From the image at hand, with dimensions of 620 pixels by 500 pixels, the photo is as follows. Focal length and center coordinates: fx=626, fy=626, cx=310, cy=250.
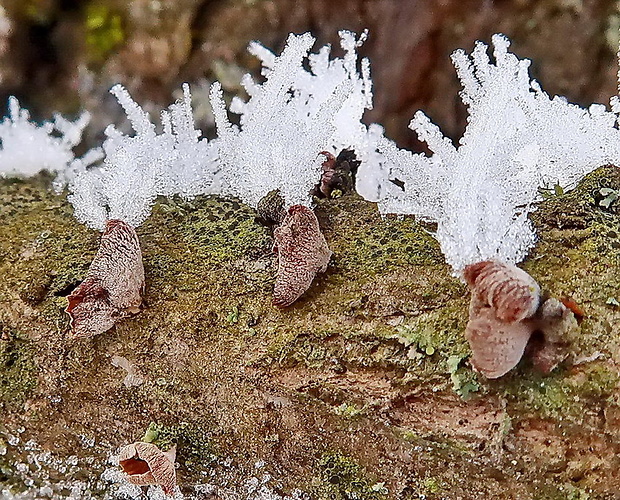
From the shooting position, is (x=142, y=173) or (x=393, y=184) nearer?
(x=393, y=184)

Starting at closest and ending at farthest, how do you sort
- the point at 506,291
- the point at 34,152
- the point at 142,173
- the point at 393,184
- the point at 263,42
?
1. the point at 506,291
2. the point at 393,184
3. the point at 142,173
4. the point at 34,152
5. the point at 263,42

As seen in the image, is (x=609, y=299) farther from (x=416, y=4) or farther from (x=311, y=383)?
(x=416, y=4)

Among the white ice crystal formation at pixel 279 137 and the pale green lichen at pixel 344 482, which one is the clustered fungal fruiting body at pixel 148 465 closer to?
the pale green lichen at pixel 344 482

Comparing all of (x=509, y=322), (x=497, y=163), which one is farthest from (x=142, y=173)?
(x=509, y=322)

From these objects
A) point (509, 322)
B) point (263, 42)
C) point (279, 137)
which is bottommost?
point (509, 322)

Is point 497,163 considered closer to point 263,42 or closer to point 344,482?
point 344,482

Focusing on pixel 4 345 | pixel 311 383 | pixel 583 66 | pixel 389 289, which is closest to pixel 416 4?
pixel 583 66

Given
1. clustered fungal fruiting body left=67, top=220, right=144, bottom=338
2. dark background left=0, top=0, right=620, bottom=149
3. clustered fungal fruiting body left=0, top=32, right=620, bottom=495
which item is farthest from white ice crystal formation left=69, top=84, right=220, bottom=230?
dark background left=0, top=0, right=620, bottom=149

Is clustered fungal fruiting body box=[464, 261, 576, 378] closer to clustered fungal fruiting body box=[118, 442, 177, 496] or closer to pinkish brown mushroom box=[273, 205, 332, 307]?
pinkish brown mushroom box=[273, 205, 332, 307]

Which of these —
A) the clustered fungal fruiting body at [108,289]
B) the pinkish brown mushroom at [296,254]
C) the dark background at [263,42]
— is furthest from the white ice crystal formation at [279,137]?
the dark background at [263,42]
